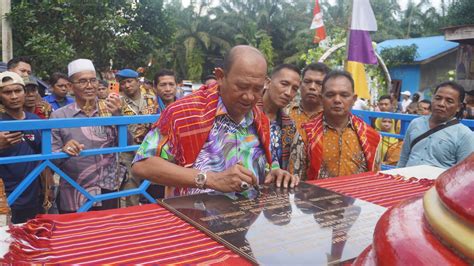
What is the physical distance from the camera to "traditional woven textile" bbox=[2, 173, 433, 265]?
1.13m

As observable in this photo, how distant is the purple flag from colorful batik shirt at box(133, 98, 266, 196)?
4.89m

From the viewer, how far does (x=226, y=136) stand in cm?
195

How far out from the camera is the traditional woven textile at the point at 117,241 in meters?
1.13

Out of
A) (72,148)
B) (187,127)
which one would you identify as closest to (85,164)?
(72,148)

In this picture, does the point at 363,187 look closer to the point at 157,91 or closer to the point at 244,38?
the point at 157,91

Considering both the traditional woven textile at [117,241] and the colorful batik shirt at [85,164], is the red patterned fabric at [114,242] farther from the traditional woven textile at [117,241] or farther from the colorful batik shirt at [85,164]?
the colorful batik shirt at [85,164]

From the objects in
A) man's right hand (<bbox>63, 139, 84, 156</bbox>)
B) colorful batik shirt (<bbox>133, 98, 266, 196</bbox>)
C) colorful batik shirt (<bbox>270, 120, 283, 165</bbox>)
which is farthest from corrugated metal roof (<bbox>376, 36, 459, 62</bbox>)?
colorful batik shirt (<bbox>133, 98, 266, 196</bbox>)

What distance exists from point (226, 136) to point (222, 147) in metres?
0.06

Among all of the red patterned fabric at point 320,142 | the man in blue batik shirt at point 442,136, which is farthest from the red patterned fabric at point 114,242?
the man in blue batik shirt at point 442,136

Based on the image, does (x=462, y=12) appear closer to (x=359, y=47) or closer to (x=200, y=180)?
(x=359, y=47)

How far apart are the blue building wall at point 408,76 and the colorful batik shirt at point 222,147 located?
64.5 feet

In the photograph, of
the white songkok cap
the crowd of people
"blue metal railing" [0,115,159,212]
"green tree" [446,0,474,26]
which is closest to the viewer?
the crowd of people

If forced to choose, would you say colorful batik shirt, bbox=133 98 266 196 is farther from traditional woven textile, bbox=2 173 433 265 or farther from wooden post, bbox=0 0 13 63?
wooden post, bbox=0 0 13 63

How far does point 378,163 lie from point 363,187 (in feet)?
2.62
